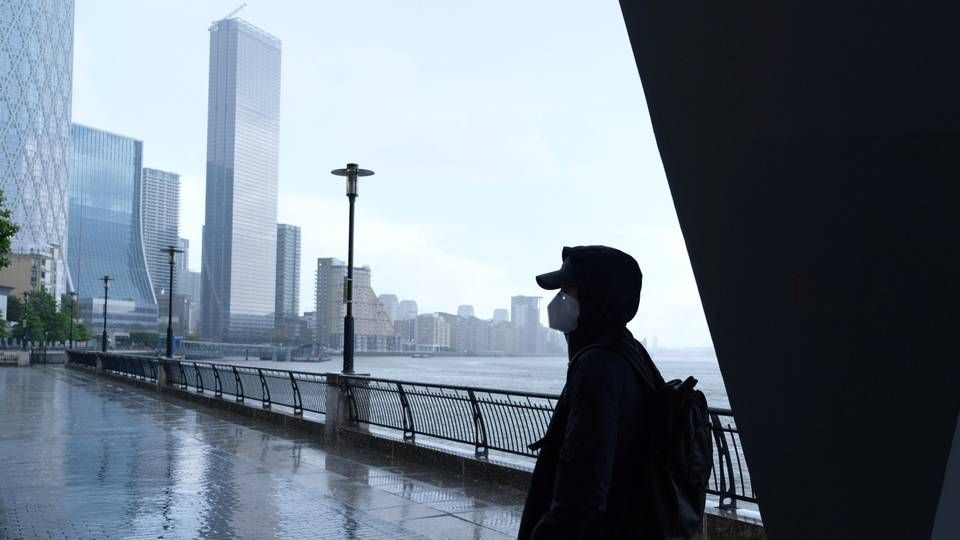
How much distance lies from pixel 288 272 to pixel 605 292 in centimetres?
18547

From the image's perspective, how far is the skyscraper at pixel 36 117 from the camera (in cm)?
11269

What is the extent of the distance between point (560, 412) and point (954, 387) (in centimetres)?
106

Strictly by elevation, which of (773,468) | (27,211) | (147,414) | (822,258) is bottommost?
(147,414)

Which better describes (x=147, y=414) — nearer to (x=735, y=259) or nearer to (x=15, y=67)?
(x=735, y=259)

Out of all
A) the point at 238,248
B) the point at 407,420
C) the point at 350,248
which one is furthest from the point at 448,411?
the point at 238,248

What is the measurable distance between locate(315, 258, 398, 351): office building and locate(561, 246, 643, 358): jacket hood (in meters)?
78.4

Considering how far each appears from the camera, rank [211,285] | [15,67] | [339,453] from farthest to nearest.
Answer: [211,285] → [15,67] → [339,453]

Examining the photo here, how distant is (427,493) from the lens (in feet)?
28.3

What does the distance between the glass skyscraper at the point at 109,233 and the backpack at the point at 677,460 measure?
475 feet

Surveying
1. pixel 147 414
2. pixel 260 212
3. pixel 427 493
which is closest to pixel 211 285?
pixel 260 212

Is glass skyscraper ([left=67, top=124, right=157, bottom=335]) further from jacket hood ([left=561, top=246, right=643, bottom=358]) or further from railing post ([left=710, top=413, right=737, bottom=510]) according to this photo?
jacket hood ([left=561, top=246, right=643, bottom=358])

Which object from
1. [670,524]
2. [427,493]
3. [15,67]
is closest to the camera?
[670,524]

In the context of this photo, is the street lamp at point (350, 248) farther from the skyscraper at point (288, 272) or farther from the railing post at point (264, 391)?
the skyscraper at point (288, 272)

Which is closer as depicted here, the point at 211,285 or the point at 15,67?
the point at 15,67
